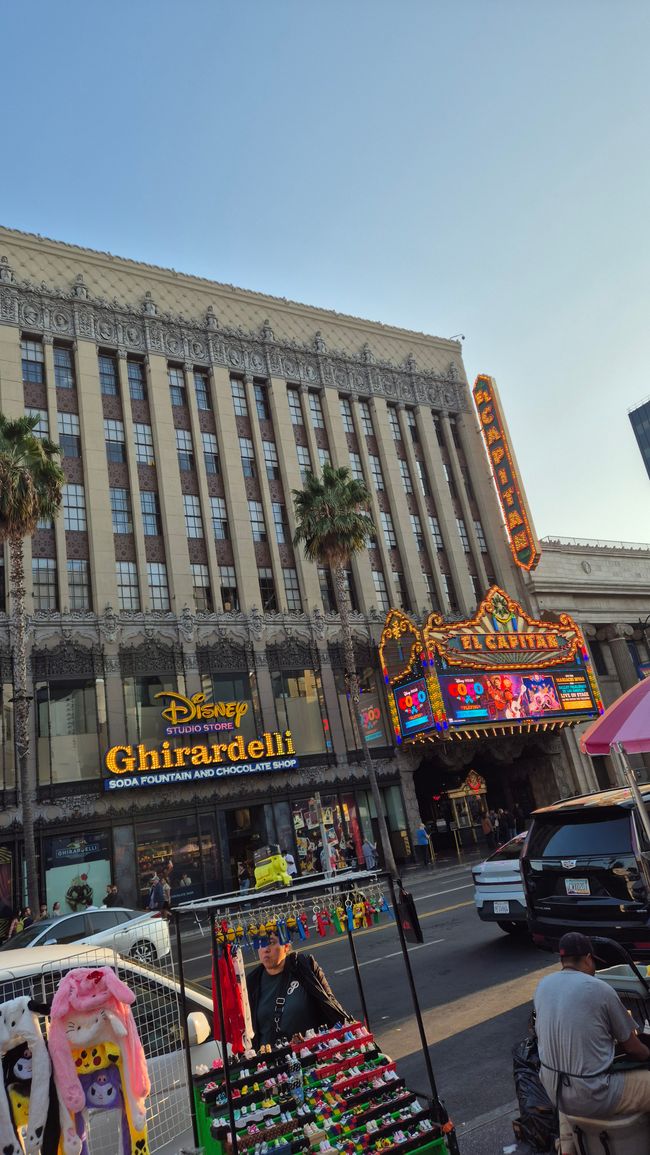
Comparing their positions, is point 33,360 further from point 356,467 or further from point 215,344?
point 356,467

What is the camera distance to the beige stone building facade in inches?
1171

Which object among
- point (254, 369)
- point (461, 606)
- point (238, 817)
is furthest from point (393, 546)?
point (238, 817)

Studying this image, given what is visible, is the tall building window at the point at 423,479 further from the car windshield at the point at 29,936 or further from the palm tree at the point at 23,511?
the car windshield at the point at 29,936

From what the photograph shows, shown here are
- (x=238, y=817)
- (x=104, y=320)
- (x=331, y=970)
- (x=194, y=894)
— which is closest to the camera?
(x=331, y=970)

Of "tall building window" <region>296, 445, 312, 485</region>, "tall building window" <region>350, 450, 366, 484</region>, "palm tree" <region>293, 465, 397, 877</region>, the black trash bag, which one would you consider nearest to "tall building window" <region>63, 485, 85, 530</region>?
"palm tree" <region>293, 465, 397, 877</region>

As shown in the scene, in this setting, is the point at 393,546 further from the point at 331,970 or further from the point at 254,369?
the point at 331,970

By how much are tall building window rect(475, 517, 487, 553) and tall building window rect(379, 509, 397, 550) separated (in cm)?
687

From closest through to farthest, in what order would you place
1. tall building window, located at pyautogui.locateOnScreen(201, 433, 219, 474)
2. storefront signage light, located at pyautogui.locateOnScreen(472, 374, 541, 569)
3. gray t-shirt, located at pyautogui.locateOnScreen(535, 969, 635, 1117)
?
1. gray t-shirt, located at pyautogui.locateOnScreen(535, 969, 635, 1117)
2. tall building window, located at pyautogui.locateOnScreen(201, 433, 219, 474)
3. storefront signage light, located at pyautogui.locateOnScreen(472, 374, 541, 569)

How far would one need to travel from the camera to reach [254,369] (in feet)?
136

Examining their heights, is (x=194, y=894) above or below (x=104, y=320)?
below

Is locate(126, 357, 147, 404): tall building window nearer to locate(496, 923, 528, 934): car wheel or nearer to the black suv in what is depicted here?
locate(496, 923, 528, 934): car wheel

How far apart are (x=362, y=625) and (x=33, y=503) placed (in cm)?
1931

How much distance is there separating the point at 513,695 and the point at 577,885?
2887 centimetres

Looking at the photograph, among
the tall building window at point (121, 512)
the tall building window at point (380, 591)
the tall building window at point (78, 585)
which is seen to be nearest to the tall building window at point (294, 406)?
the tall building window at point (380, 591)
